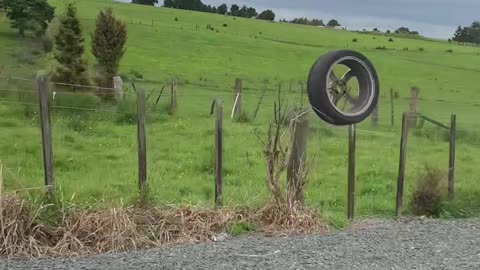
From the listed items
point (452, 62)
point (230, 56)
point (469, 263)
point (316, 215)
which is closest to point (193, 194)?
point (316, 215)

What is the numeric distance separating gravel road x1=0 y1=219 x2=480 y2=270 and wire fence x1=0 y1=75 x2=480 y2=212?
1512mm

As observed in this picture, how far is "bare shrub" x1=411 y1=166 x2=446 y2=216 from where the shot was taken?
11492mm

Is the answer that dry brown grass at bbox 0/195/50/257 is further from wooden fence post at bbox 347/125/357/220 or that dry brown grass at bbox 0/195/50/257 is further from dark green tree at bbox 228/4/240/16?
dark green tree at bbox 228/4/240/16

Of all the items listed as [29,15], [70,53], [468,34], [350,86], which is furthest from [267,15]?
[350,86]

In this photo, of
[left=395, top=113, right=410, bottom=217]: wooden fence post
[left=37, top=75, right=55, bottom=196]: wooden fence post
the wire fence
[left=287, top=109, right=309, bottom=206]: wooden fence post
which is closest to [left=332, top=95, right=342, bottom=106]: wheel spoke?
the wire fence

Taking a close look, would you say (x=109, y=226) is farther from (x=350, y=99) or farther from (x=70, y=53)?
(x=70, y=53)

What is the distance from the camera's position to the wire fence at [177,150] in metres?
A: 12.4

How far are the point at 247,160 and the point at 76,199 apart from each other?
7.43m

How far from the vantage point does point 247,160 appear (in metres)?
16.7

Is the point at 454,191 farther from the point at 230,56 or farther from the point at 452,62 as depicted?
the point at 452,62

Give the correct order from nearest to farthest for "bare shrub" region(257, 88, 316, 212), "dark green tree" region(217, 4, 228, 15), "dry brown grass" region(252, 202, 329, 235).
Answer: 1. "dry brown grass" region(252, 202, 329, 235)
2. "bare shrub" region(257, 88, 316, 212)
3. "dark green tree" region(217, 4, 228, 15)

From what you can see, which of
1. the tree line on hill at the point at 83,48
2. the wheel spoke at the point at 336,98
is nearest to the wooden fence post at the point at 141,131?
the wheel spoke at the point at 336,98

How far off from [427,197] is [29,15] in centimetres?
3915

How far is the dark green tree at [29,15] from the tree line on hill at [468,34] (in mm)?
83320
